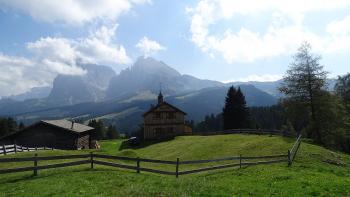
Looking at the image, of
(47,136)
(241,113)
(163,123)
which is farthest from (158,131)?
(47,136)

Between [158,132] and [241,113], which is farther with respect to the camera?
[241,113]

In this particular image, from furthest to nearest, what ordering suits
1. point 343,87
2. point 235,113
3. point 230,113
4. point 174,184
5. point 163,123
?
point 230,113 < point 235,113 < point 163,123 < point 343,87 < point 174,184

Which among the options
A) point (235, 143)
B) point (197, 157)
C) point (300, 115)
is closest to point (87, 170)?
point (197, 157)

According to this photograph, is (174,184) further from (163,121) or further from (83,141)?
(163,121)

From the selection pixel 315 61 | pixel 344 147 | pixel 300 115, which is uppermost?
pixel 315 61

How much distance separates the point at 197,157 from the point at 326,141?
1953 cm

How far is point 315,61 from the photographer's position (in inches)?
2100

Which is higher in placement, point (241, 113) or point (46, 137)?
point (241, 113)

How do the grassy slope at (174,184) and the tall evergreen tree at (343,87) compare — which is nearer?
the grassy slope at (174,184)

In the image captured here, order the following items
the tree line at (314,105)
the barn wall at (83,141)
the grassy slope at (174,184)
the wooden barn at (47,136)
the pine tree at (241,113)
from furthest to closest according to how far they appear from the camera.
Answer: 1. the pine tree at (241,113)
2. the barn wall at (83,141)
3. the wooden barn at (47,136)
4. the tree line at (314,105)
5. the grassy slope at (174,184)

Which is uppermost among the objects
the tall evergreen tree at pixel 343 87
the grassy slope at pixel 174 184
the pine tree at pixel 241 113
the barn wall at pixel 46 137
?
the tall evergreen tree at pixel 343 87

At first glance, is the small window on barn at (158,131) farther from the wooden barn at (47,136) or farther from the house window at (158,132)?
the wooden barn at (47,136)

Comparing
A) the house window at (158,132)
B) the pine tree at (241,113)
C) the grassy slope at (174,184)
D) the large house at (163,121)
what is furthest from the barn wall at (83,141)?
the grassy slope at (174,184)

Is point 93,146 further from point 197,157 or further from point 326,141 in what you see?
point 326,141
